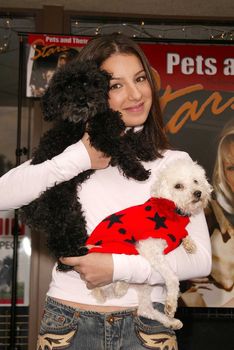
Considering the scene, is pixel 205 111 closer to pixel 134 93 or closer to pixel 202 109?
pixel 202 109

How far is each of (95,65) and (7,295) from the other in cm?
292

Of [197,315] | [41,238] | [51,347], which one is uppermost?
[51,347]

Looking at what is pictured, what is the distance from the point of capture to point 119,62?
1.73 m

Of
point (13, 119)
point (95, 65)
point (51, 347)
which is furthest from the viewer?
point (13, 119)

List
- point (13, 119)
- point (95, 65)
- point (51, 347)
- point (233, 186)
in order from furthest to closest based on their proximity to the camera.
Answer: point (13, 119) < point (233, 186) < point (95, 65) < point (51, 347)

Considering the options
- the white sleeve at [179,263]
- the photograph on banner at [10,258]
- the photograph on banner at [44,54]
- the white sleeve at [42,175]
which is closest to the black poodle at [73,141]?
the white sleeve at [42,175]

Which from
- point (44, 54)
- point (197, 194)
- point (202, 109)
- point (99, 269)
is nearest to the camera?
point (99, 269)

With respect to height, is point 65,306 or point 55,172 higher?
point 55,172

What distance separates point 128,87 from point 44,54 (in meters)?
2.36

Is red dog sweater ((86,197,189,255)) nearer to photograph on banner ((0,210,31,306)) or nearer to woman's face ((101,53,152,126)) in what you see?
woman's face ((101,53,152,126))

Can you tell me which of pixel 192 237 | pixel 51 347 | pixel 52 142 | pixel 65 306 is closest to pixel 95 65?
pixel 52 142

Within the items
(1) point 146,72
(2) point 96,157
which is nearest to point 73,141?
(2) point 96,157

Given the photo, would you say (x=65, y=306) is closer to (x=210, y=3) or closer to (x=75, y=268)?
(x=75, y=268)

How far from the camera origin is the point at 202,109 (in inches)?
159
